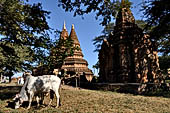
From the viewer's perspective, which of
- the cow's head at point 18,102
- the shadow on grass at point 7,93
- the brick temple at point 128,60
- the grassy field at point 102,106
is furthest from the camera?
the brick temple at point 128,60

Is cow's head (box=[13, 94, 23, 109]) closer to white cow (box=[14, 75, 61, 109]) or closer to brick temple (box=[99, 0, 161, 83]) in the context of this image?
white cow (box=[14, 75, 61, 109])

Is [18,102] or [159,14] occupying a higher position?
[159,14]

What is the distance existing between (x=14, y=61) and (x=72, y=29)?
16352 millimetres

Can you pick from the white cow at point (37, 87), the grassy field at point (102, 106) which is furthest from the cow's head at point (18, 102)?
the grassy field at point (102, 106)

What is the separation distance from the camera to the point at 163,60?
113ft

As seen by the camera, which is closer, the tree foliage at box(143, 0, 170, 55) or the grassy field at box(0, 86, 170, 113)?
the tree foliage at box(143, 0, 170, 55)

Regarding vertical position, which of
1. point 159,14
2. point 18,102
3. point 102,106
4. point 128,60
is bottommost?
point 102,106

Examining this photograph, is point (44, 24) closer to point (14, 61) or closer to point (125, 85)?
point (125, 85)

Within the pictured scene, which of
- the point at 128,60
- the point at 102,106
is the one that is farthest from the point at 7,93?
the point at 128,60

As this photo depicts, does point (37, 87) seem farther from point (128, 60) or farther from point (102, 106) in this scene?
point (128, 60)

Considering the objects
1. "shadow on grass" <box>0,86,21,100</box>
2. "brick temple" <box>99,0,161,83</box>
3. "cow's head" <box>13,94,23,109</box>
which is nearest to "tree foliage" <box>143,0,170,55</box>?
"cow's head" <box>13,94,23,109</box>

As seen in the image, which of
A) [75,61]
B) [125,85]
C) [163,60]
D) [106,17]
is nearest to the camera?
[106,17]

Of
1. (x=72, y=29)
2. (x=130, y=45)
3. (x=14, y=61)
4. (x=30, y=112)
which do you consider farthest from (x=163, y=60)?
(x=30, y=112)

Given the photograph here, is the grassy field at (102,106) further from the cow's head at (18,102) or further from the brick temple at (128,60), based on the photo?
the brick temple at (128,60)
